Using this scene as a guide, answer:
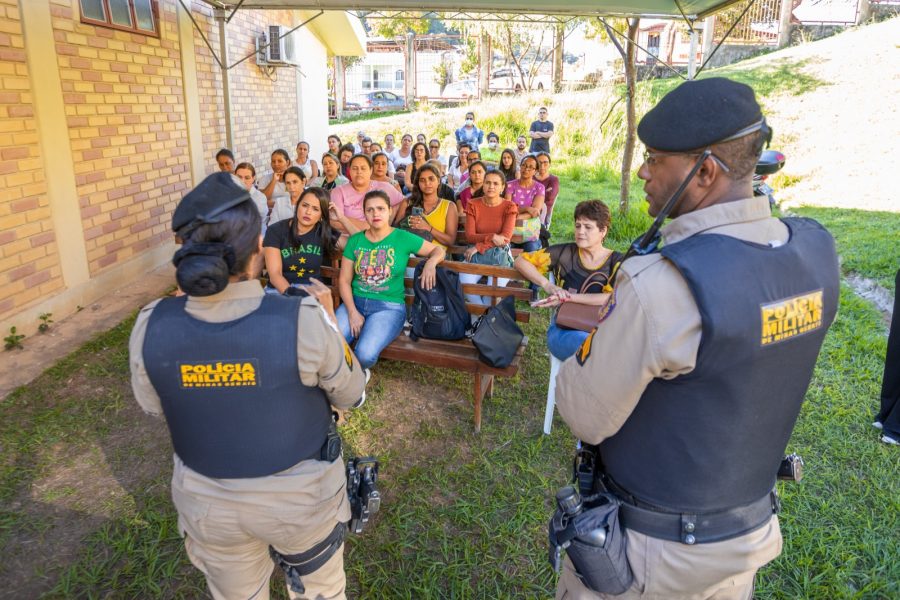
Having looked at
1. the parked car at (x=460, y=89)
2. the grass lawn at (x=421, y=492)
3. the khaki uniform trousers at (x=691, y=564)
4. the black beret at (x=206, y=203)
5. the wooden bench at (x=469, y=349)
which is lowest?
A: the grass lawn at (x=421, y=492)

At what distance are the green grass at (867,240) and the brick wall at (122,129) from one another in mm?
8206

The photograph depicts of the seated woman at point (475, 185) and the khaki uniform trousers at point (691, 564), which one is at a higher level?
the seated woman at point (475, 185)

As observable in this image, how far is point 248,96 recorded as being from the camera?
9.52 meters

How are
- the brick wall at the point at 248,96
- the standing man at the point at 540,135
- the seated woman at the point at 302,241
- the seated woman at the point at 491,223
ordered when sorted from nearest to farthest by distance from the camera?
the seated woman at the point at 302,241
the seated woman at the point at 491,223
the brick wall at the point at 248,96
the standing man at the point at 540,135

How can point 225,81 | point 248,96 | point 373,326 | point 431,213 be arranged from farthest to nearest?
1. point 248,96
2. point 225,81
3. point 431,213
4. point 373,326

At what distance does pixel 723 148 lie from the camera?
1399mm

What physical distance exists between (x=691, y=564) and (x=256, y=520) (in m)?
1.22

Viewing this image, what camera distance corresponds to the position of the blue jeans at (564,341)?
3678 millimetres

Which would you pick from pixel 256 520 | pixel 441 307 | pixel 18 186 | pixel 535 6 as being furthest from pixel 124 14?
pixel 256 520

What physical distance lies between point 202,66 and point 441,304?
5.98m

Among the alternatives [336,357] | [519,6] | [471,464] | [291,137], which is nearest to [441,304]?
[471,464]

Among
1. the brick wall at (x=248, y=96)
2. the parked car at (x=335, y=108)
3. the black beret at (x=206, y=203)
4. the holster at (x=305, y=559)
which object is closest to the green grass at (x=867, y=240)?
the holster at (x=305, y=559)

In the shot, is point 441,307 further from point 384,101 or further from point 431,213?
point 384,101

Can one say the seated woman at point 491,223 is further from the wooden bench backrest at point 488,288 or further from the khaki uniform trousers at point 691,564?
the khaki uniform trousers at point 691,564
